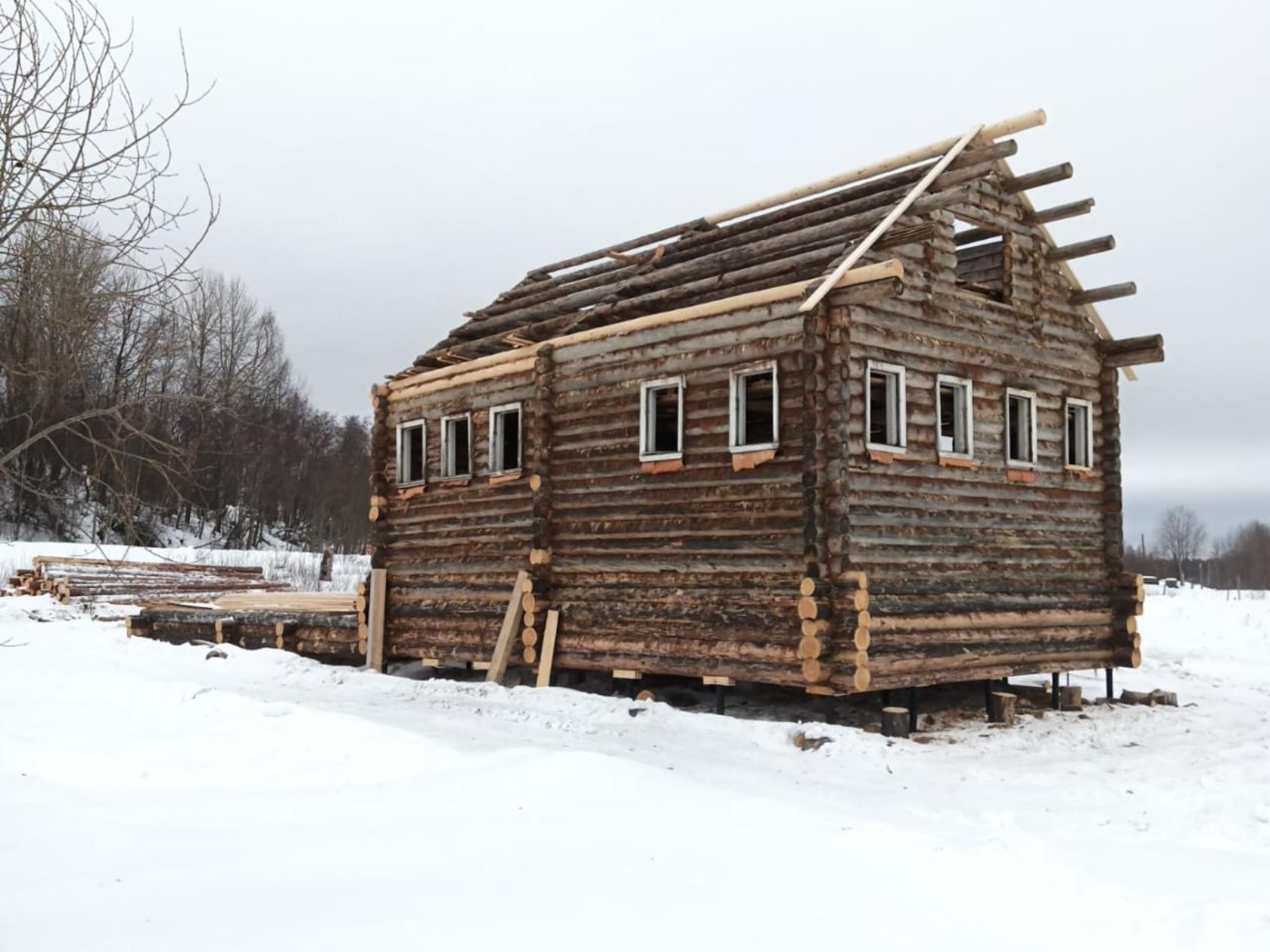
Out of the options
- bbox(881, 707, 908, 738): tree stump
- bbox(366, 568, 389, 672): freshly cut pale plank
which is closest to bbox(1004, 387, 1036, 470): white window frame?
bbox(881, 707, 908, 738): tree stump

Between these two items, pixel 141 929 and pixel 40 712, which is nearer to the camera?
pixel 141 929

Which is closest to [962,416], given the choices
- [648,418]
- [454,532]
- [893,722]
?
[648,418]

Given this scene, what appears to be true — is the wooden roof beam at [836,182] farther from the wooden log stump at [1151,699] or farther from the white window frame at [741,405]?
the wooden log stump at [1151,699]

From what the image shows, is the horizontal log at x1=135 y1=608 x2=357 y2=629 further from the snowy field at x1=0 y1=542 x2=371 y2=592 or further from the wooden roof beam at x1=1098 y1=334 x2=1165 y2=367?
the wooden roof beam at x1=1098 y1=334 x2=1165 y2=367

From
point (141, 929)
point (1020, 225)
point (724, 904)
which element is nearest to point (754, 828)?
point (724, 904)

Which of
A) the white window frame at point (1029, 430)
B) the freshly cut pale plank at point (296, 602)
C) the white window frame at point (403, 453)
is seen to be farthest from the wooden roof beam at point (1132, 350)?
the freshly cut pale plank at point (296, 602)

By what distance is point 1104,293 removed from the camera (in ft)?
53.6

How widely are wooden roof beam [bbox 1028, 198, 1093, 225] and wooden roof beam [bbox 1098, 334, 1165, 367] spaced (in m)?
2.27

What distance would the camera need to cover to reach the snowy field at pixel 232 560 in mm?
33969

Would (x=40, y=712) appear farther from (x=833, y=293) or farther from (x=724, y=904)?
(x=833, y=293)

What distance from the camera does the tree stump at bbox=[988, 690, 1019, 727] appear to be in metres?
14.2

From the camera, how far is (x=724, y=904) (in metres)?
6.80

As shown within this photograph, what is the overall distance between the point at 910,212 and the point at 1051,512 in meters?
5.05

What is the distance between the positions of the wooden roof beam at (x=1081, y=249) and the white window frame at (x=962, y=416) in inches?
116
